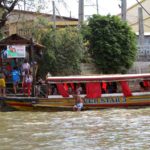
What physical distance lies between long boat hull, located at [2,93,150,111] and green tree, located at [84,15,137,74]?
25.0 ft

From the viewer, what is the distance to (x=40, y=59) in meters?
29.0

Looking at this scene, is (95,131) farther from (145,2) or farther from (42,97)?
(145,2)

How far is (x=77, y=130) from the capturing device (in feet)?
57.0

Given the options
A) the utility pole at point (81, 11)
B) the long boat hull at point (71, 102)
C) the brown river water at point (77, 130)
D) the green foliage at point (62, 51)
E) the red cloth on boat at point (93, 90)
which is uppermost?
the utility pole at point (81, 11)

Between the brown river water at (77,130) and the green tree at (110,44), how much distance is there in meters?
8.38

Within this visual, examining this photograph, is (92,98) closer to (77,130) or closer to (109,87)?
(109,87)

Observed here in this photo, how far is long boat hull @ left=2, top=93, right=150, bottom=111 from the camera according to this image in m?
23.6

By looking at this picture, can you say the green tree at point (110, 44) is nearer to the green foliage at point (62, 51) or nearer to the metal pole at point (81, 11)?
the metal pole at point (81, 11)

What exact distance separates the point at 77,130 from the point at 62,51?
12917 millimetres

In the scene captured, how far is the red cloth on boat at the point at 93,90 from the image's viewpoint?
23.9 meters

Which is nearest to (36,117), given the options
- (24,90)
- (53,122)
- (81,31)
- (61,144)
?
(53,122)

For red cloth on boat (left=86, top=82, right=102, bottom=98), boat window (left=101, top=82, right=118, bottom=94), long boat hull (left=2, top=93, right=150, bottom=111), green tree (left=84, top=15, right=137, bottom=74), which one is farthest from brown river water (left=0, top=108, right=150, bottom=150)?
green tree (left=84, top=15, right=137, bottom=74)

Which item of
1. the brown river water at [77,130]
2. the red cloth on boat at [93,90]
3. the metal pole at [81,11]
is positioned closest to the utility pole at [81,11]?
the metal pole at [81,11]

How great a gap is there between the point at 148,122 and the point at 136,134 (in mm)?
2768
